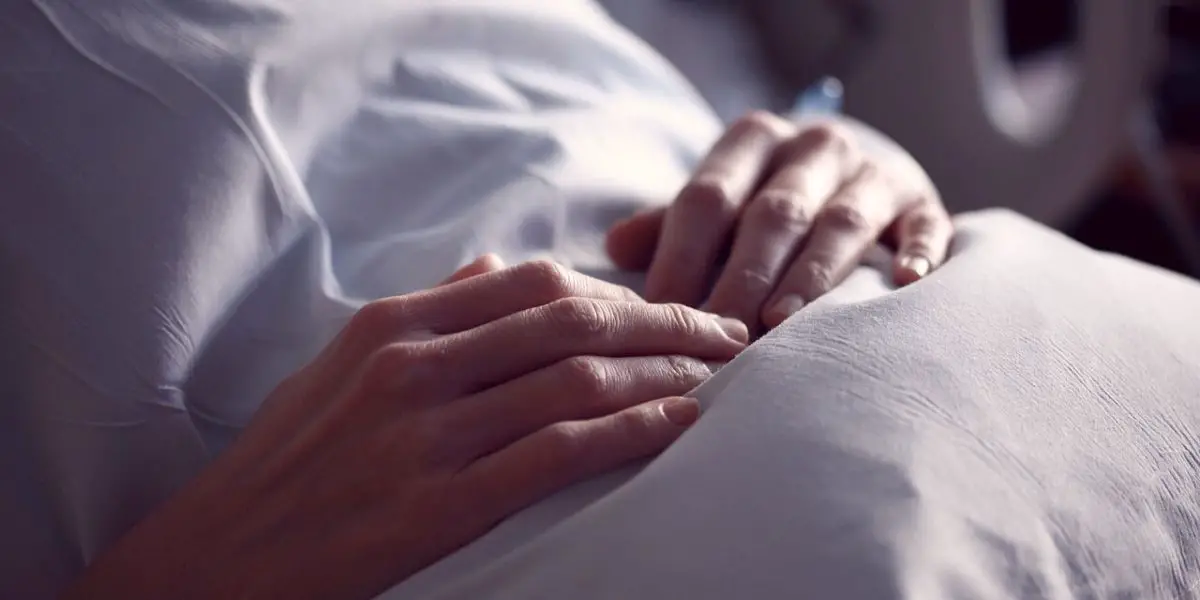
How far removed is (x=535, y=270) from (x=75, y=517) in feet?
0.83

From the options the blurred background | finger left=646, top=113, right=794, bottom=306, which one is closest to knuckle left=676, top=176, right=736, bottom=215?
finger left=646, top=113, right=794, bottom=306

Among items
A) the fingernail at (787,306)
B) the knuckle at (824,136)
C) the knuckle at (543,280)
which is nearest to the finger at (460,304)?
the knuckle at (543,280)

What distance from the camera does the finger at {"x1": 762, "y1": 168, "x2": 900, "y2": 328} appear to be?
1.89 feet

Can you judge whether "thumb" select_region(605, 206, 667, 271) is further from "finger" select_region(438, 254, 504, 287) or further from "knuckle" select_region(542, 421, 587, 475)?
"knuckle" select_region(542, 421, 587, 475)

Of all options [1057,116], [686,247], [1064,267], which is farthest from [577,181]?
[1057,116]

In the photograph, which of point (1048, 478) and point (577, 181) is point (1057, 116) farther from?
point (1048, 478)

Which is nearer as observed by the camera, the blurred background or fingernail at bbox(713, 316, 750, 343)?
fingernail at bbox(713, 316, 750, 343)

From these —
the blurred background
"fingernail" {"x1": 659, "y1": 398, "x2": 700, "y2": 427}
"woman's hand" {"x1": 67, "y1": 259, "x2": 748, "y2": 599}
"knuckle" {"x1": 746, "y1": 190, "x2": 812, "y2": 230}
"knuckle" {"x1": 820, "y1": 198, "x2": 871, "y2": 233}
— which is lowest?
the blurred background

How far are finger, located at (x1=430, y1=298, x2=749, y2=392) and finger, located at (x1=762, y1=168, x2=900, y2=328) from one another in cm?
9

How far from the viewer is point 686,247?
1.96 ft

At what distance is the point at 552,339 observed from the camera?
488 millimetres

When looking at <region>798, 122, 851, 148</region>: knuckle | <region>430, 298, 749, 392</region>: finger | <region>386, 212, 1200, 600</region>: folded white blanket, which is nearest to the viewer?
<region>386, 212, 1200, 600</region>: folded white blanket

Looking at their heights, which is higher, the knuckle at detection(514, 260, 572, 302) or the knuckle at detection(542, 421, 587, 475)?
the knuckle at detection(514, 260, 572, 302)

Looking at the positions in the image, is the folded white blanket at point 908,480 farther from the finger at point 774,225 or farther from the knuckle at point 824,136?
the knuckle at point 824,136
